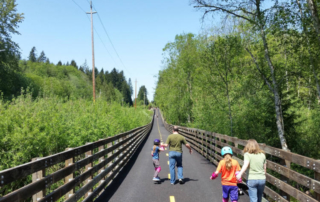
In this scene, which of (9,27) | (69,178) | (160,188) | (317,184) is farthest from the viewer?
(9,27)

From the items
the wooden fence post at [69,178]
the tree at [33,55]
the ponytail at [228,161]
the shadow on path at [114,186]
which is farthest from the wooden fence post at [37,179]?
the tree at [33,55]

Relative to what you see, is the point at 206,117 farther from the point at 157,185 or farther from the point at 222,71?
the point at 157,185

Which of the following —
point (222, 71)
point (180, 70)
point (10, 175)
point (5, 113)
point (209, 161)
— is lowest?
point (209, 161)

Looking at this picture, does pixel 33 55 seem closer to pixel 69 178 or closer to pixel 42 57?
pixel 42 57

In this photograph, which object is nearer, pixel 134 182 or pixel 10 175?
pixel 10 175

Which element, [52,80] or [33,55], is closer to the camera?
[52,80]

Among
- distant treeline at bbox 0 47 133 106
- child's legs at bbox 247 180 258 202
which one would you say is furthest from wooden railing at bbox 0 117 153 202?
distant treeline at bbox 0 47 133 106

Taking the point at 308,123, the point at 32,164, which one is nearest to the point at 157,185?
the point at 32,164

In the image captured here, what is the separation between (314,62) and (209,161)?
782 cm

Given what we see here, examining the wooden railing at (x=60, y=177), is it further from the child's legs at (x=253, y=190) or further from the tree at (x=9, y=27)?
the tree at (x=9, y=27)

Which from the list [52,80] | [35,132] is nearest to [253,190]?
[35,132]

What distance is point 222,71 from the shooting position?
1784 cm

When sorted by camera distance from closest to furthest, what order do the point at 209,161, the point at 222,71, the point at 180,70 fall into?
the point at 209,161
the point at 222,71
the point at 180,70

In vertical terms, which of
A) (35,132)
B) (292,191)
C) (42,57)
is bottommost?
(292,191)
